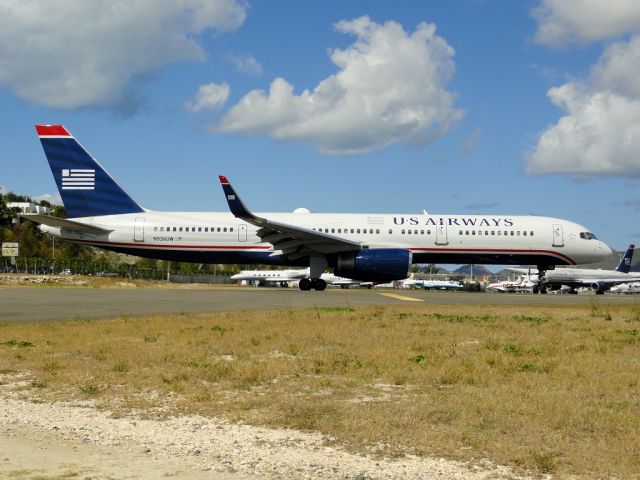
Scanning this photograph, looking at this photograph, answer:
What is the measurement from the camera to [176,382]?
27.5 feet

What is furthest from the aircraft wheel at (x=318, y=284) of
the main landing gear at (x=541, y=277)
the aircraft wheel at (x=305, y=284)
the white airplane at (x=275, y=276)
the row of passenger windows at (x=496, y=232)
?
the white airplane at (x=275, y=276)

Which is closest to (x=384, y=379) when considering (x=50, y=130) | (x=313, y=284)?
(x=313, y=284)

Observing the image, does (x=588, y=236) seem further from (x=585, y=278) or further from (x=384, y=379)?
(x=585, y=278)

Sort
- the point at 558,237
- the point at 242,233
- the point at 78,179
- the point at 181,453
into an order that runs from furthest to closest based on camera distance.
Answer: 1. the point at 78,179
2. the point at 558,237
3. the point at 242,233
4. the point at 181,453

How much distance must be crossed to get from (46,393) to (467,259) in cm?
2864

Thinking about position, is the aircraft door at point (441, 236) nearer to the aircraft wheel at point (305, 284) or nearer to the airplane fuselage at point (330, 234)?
the airplane fuselage at point (330, 234)

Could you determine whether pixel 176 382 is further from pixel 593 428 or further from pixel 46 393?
pixel 593 428

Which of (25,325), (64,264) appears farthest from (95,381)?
(64,264)

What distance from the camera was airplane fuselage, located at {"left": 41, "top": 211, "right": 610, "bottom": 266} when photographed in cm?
3394

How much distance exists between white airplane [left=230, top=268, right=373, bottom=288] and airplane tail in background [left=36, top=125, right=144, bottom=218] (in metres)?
46.1

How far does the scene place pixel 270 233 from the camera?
32375mm

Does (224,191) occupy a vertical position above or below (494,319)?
above

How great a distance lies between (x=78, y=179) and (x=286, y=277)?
57.0m

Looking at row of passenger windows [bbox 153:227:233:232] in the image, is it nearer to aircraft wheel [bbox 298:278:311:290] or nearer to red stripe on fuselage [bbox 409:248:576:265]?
aircraft wheel [bbox 298:278:311:290]
